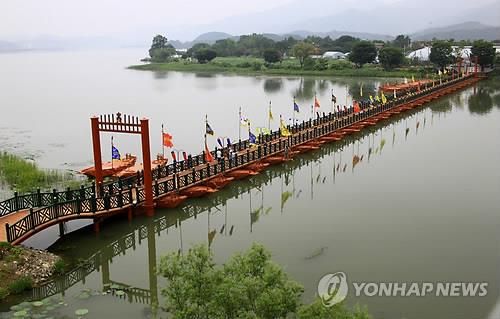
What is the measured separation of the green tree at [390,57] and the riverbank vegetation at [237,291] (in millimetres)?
87997

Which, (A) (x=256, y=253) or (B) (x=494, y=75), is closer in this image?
(A) (x=256, y=253)

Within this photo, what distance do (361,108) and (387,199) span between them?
23.5 meters

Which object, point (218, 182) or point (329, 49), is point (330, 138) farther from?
point (329, 49)

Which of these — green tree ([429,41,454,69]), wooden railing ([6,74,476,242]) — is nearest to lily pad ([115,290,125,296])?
wooden railing ([6,74,476,242])

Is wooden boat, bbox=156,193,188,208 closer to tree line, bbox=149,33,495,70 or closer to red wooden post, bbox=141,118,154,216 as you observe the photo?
red wooden post, bbox=141,118,154,216

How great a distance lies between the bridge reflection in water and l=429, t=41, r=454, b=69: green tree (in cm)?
5371

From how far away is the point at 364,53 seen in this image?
318ft

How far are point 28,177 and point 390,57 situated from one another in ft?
251

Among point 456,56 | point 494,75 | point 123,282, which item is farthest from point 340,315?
point 456,56

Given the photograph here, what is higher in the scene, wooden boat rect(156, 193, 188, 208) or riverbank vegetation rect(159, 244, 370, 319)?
riverbank vegetation rect(159, 244, 370, 319)

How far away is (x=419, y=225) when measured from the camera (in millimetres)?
20578

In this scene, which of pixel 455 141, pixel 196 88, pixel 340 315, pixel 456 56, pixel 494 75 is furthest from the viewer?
pixel 456 56

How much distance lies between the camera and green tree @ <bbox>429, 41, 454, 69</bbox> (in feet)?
295

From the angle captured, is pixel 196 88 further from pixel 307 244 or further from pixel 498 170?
pixel 307 244
